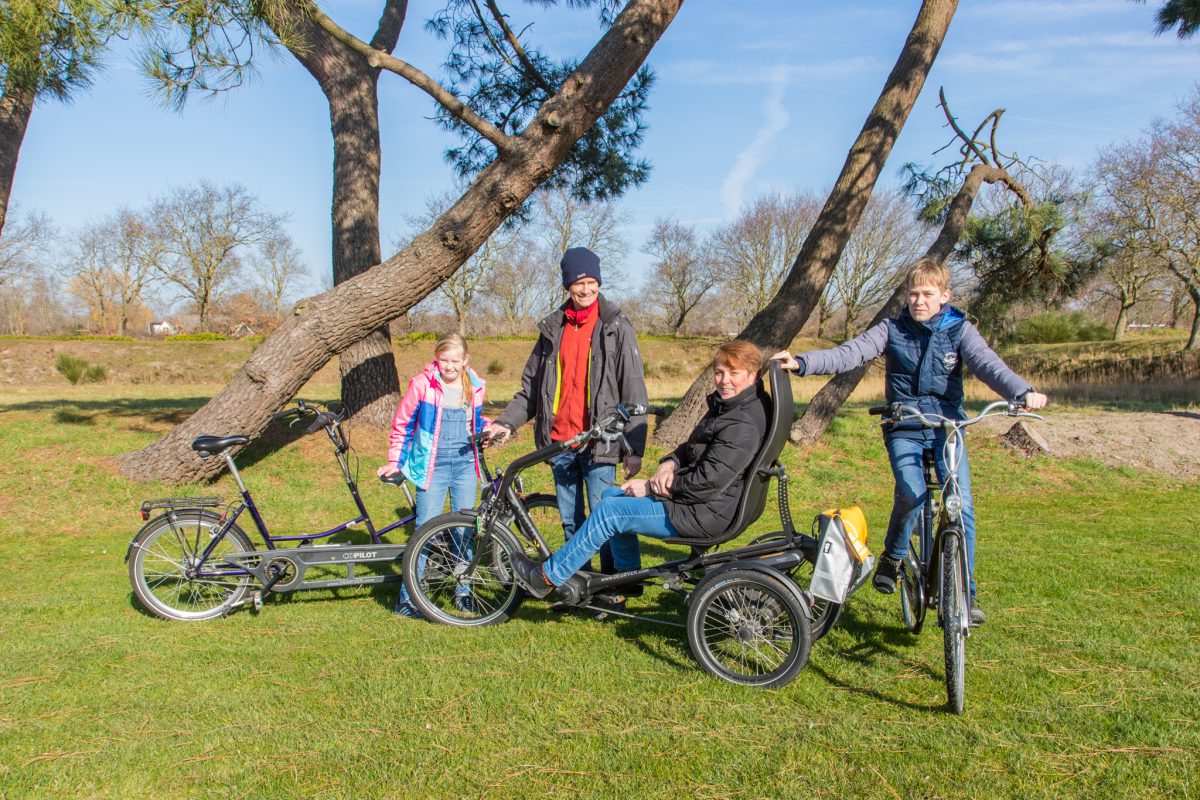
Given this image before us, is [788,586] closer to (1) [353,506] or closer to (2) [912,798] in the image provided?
(2) [912,798]

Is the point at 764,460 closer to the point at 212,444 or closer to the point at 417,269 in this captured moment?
the point at 212,444

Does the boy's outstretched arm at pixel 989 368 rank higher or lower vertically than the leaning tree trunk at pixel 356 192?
lower

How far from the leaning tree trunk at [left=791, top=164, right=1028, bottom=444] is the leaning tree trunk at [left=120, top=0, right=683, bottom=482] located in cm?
438

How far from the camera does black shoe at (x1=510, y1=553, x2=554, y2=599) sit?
4.25 metres

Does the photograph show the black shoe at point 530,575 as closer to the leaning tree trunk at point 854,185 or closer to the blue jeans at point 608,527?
the blue jeans at point 608,527

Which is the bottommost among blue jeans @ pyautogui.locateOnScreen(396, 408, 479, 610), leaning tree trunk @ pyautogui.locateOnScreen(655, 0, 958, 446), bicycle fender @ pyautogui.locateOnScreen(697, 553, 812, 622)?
bicycle fender @ pyautogui.locateOnScreen(697, 553, 812, 622)

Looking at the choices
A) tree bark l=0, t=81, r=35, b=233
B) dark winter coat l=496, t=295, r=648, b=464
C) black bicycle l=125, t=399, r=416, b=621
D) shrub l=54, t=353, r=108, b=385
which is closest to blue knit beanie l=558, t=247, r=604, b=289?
dark winter coat l=496, t=295, r=648, b=464

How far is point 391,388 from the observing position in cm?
1033

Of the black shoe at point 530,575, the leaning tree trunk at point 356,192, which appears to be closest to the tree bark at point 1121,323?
the leaning tree trunk at point 356,192

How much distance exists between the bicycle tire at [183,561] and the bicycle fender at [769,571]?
2921mm

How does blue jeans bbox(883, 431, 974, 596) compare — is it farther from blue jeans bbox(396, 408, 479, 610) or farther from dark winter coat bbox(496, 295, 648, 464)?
blue jeans bbox(396, 408, 479, 610)

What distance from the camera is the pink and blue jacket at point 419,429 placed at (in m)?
5.04

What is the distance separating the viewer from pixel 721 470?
3855mm

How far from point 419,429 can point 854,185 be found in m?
6.85
